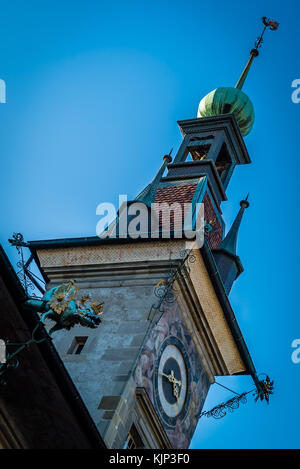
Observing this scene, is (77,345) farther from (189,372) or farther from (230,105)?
(230,105)

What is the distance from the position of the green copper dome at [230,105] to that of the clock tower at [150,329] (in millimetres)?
9258

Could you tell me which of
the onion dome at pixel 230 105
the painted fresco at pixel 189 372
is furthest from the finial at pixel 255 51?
the painted fresco at pixel 189 372

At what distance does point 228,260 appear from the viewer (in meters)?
27.2

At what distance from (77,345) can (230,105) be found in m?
17.6

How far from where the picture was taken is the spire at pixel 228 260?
26734 millimetres

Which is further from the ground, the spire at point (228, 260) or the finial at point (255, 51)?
the finial at point (255, 51)

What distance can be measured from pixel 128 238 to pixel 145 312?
2.50 meters

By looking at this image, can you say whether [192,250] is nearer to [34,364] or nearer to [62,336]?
[62,336]

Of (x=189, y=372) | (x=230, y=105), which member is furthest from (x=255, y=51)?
(x=189, y=372)

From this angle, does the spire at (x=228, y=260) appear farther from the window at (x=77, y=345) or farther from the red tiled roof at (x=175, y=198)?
the window at (x=77, y=345)

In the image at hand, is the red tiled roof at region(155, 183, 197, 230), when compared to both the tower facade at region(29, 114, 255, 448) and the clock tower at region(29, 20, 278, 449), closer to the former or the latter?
the clock tower at region(29, 20, 278, 449)

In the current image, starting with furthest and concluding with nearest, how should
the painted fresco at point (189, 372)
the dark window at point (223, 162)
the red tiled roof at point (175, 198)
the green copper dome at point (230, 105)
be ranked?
1. the green copper dome at point (230, 105)
2. the dark window at point (223, 162)
3. the red tiled roof at point (175, 198)
4. the painted fresco at point (189, 372)
